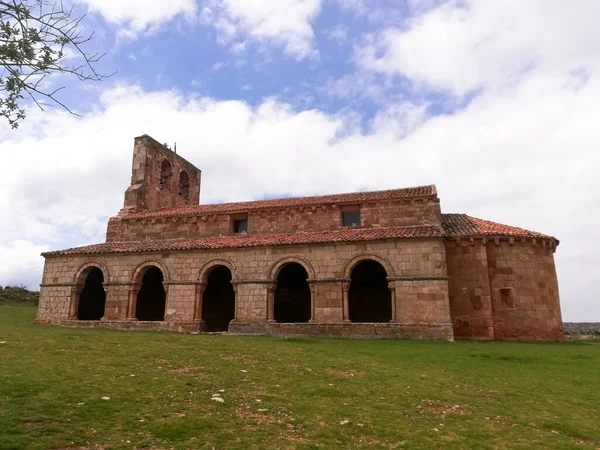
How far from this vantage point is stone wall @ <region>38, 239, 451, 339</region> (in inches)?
710

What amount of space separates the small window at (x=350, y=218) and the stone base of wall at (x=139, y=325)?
829 centimetres

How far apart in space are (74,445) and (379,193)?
19.5 m

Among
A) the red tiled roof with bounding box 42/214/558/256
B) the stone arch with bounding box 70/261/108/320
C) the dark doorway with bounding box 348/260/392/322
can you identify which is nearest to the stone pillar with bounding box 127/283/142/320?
the red tiled roof with bounding box 42/214/558/256

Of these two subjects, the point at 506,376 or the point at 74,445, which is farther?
the point at 506,376

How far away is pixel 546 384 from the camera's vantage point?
10000 mm

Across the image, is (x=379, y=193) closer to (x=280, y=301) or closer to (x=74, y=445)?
(x=280, y=301)

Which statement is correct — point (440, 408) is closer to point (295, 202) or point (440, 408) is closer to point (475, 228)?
point (475, 228)

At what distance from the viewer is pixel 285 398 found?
8000 millimetres

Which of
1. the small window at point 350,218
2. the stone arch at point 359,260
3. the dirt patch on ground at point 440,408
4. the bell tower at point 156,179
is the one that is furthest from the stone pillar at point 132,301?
the dirt patch on ground at point 440,408

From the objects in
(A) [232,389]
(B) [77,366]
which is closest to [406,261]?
(A) [232,389]

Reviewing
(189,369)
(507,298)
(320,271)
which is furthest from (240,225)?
(189,369)

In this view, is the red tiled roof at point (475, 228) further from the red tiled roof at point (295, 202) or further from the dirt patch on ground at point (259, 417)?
the dirt patch on ground at point (259, 417)

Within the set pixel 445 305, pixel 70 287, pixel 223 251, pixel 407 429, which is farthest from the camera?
pixel 70 287

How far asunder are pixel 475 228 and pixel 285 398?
49.5 ft
